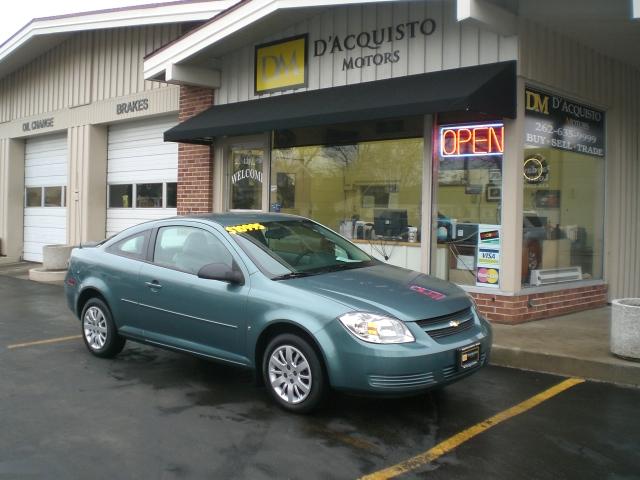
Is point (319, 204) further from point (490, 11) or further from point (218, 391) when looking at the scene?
point (218, 391)

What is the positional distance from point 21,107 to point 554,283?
14.9 m

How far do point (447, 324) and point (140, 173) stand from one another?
34.7ft

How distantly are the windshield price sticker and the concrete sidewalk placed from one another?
2749 millimetres

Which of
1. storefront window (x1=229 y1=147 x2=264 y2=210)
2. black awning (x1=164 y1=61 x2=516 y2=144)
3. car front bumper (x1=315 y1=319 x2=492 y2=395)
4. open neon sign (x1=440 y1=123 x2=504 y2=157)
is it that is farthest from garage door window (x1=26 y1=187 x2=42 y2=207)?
car front bumper (x1=315 y1=319 x2=492 y2=395)

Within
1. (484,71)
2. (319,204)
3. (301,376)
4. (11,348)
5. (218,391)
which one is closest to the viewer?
(301,376)

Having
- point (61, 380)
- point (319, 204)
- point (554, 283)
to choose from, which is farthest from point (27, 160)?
point (554, 283)

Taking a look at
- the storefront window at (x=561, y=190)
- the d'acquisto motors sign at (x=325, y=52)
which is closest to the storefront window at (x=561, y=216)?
the storefront window at (x=561, y=190)

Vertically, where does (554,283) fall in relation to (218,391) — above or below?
above

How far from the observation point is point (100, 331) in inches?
257

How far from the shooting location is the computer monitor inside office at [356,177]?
9031 mm

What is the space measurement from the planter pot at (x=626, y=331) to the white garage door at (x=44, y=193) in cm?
1332

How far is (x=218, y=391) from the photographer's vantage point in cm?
548

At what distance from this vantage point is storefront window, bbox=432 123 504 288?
7.93 m

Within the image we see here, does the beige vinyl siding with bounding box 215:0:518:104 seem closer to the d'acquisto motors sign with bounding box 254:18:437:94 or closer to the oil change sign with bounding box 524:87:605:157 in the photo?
the d'acquisto motors sign with bounding box 254:18:437:94
